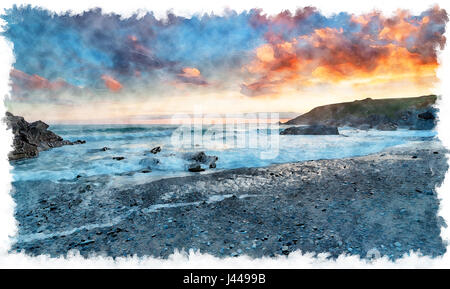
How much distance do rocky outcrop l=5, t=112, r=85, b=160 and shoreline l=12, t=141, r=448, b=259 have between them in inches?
74.1

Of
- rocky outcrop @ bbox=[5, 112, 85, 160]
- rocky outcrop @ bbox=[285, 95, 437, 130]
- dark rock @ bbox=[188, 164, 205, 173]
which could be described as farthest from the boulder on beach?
rocky outcrop @ bbox=[5, 112, 85, 160]

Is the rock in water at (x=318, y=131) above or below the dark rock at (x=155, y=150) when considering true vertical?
above

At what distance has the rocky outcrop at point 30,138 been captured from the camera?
19.1 ft

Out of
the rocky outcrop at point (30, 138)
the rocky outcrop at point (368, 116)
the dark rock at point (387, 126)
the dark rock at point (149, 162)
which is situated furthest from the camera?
the dark rock at point (387, 126)

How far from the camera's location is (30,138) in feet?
22.5

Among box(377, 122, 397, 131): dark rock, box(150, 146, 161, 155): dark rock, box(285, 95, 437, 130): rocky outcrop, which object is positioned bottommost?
box(150, 146, 161, 155): dark rock

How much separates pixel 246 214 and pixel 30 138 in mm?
7840

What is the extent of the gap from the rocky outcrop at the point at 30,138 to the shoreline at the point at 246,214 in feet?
6.17

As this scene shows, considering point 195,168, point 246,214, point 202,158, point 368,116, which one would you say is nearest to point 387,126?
point 368,116

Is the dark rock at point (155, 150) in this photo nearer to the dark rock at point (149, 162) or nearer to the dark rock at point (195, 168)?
the dark rock at point (149, 162)

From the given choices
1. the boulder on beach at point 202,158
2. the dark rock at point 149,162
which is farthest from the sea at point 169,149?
the boulder on beach at point 202,158

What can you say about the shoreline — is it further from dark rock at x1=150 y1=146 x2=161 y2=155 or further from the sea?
dark rock at x1=150 y1=146 x2=161 y2=155

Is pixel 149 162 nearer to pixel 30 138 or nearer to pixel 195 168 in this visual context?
pixel 195 168

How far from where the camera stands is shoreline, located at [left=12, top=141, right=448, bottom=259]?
9.90 ft
